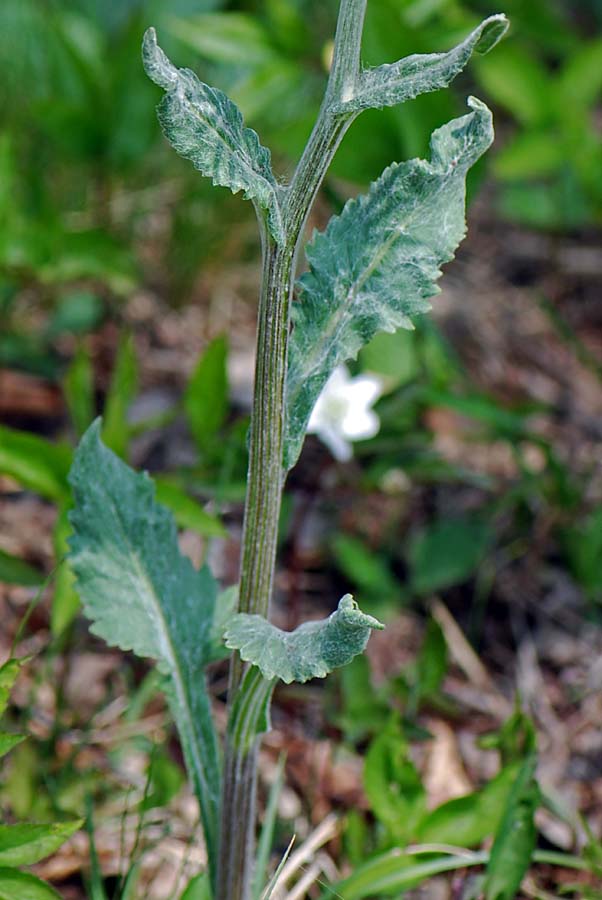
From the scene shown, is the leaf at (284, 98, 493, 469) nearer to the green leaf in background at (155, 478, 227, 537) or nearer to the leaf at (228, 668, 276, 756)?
the leaf at (228, 668, 276, 756)

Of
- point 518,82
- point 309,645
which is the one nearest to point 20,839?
point 309,645

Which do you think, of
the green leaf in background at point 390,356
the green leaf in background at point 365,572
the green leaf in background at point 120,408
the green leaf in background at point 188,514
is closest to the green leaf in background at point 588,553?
the green leaf in background at point 365,572

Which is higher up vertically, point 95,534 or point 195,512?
point 195,512

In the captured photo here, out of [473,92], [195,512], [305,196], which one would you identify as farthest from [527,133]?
[305,196]

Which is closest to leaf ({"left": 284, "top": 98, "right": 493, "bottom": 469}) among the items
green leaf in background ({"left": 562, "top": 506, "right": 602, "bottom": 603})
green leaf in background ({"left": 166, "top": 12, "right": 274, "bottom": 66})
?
green leaf in background ({"left": 562, "top": 506, "right": 602, "bottom": 603})

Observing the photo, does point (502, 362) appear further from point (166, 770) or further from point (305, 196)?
point (305, 196)

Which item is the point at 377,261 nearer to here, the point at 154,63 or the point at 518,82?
the point at 154,63

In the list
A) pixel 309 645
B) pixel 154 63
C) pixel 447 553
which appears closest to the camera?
pixel 154 63
